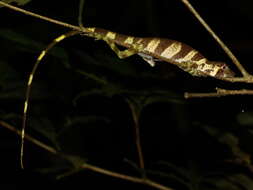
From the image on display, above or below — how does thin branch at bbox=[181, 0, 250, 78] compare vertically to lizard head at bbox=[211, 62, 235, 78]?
above

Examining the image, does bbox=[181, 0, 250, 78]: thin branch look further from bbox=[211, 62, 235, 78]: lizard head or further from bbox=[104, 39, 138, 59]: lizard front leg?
bbox=[211, 62, 235, 78]: lizard head

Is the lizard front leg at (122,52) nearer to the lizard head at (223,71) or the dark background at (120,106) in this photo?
the lizard head at (223,71)

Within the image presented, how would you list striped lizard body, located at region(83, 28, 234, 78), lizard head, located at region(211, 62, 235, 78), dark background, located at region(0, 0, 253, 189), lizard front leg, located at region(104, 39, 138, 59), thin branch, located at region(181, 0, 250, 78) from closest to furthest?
thin branch, located at region(181, 0, 250, 78) < lizard front leg, located at region(104, 39, 138, 59) < striped lizard body, located at region(83, 28, 234, 78) < lizard head, located at region(211, 62, 235, 78) < dark background, located at region(0, 0, 253, 189)

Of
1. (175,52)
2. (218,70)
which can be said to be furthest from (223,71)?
(175,52)

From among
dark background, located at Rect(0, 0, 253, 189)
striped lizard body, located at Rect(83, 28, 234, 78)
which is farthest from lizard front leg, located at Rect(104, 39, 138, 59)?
dark background, located at Rect(0, 0, 253, 189)

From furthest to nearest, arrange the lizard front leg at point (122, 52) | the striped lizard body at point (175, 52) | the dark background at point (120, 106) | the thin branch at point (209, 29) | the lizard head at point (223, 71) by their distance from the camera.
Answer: the dark background at point (120, 106)
the lizard head at point (223, 71)
the striped lizard body at point (175, 52)
the lizard front leg at point (122, 52)
the thin branch at point (209, 29)

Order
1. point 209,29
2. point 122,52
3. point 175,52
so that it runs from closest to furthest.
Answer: point 209,29 → point 122,52 → point 175,52

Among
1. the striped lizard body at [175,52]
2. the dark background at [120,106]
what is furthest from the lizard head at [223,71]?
the dark background at [120,106]

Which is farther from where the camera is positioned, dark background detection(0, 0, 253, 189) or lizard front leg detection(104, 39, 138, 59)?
dark background detection(0, 0, 253, 189)

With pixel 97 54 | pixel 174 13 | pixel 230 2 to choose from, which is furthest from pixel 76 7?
pixel 97 54

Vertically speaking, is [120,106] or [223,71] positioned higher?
[223,71]

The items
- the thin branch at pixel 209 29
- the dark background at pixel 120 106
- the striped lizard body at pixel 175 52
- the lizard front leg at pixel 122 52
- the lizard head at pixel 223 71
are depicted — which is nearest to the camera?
the thin branch at pixel 209 29

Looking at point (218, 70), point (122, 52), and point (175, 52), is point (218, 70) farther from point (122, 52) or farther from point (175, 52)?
point (122, 52)
